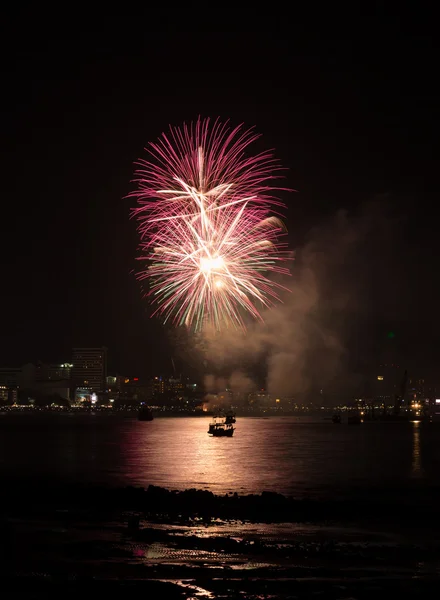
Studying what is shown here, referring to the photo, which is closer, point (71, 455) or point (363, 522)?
point (363, 522)

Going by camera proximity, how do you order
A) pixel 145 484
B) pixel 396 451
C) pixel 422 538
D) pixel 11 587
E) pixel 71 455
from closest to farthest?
pixel 11 587 → pixel 422 538 → pixel 145 484 → pixel 71 455 → pixel 396 451

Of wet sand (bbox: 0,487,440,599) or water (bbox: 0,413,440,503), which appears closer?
wet sand (bbox: 0,487,440,599)

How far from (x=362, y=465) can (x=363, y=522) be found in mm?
45205

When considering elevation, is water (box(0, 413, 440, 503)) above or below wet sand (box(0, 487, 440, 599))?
below

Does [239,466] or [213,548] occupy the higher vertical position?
[213,548]

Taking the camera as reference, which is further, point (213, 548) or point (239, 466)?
point (239, 466)

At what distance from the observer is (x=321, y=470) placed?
73.9 metres

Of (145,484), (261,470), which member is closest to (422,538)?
(145,484)

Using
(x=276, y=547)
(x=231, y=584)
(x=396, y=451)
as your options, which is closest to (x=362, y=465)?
(x=396, y=451)

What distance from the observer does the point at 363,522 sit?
36.9 metres

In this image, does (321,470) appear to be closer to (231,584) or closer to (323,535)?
(323,535)

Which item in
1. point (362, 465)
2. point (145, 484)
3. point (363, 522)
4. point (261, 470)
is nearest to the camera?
point (363, 522)

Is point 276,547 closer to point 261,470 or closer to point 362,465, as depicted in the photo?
point 261,470

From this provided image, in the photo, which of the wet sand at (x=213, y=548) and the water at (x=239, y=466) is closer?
the wet sand at (x=213, y=548)
